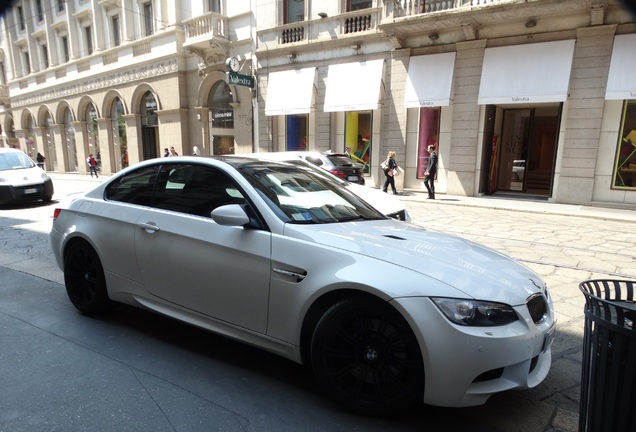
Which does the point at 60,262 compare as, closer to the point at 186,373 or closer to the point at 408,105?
the point at 186,373

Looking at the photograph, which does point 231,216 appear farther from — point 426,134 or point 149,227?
point 426,134

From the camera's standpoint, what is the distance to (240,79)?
19.2 metres

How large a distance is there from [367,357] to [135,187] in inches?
107

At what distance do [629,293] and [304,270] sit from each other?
1743 millimetres

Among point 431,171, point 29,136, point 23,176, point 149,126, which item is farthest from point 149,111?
point 29,136

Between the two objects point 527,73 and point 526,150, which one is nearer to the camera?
point 527,73

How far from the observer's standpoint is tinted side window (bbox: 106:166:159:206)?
12.4 ft

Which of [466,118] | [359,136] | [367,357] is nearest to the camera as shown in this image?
[367,357]

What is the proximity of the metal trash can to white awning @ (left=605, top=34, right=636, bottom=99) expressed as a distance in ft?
43.4

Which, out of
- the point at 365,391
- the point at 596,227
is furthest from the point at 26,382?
the point at 596,227

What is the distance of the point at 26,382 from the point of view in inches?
116

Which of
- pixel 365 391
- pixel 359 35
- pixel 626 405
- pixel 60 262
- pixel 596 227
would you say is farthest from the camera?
pixel 359 35

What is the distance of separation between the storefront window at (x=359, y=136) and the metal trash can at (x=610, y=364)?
15909 millimetres

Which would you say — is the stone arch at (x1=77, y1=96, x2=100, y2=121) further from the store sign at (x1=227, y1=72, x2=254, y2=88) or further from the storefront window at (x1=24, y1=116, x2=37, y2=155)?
the store sign at (x1=227, y1=72, x2=254, y2=88)
